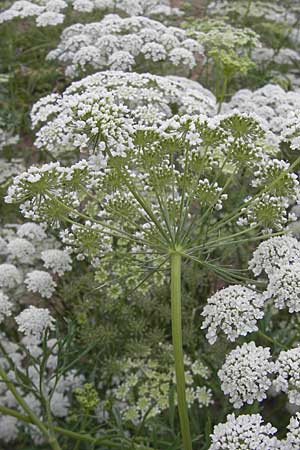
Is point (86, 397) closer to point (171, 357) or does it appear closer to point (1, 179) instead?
point (171, 357)

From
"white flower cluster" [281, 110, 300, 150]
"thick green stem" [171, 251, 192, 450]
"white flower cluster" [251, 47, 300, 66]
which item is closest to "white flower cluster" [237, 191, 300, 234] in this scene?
"white flower cluster" [281, 110, 300, 150]

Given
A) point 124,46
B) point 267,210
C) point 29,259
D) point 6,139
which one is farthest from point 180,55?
point 267,210

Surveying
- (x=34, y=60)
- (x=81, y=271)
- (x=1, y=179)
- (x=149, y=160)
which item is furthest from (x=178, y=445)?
(x=34, y=60)

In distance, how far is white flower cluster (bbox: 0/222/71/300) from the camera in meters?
2.82

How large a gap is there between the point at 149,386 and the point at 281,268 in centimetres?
94

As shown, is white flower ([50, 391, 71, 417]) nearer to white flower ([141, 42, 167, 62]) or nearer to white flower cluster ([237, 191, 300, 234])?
white flower cluster ([237, 191, 300, 234])

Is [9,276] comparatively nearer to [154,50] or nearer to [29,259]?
[29,259]

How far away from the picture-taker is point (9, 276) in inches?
112

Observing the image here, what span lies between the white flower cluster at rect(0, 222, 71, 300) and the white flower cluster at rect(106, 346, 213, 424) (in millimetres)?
495

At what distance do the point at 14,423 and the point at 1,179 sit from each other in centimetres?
125

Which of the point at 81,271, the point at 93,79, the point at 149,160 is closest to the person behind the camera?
the point at 149,160

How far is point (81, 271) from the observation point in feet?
10.5

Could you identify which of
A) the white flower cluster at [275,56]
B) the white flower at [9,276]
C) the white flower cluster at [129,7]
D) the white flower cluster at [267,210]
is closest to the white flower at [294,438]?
the white flower cluster at [267,210]

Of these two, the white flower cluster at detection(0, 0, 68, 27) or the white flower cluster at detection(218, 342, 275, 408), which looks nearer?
the white flower cluster at detection(218, 342, 275, 408)
